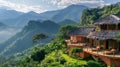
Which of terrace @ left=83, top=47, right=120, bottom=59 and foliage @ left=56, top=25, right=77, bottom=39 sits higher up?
foliage @ left=56, top=25, right=77, bottom=39

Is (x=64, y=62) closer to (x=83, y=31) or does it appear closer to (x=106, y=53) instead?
(x=106, y=53)

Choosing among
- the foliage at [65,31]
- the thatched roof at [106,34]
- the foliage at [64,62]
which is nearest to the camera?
the foliage at [64,62]

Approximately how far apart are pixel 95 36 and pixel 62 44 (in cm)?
1387

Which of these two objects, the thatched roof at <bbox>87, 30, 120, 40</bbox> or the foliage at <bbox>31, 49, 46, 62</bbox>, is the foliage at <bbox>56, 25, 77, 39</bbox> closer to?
the foliage at <bbox>31, 49, 46, 62</bbox>

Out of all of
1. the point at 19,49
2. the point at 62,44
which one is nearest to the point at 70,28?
the point at 62,44

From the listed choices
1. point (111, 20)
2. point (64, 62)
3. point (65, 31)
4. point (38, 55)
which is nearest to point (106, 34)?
point (111, 20)

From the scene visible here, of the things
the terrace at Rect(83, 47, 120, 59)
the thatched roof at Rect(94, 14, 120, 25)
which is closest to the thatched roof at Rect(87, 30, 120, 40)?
the terrace at Rect(83, 47, 120, 59)

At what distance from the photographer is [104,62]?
3288 cm

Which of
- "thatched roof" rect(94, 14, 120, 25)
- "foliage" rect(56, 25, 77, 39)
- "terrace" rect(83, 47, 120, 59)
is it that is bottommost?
"terrace" rect(83, 47, 120, 59)

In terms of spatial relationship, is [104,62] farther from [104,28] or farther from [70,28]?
[70,28]

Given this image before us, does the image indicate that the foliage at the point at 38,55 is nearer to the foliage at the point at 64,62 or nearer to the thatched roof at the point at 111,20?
the foliage at the point at 64,62

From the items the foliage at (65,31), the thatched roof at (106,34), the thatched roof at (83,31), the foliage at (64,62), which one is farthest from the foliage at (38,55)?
the thatched roof at (106,34)

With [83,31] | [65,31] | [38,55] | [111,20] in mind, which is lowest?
[38,55]

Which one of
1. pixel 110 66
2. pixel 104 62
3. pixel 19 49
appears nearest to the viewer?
pixel 110 66
